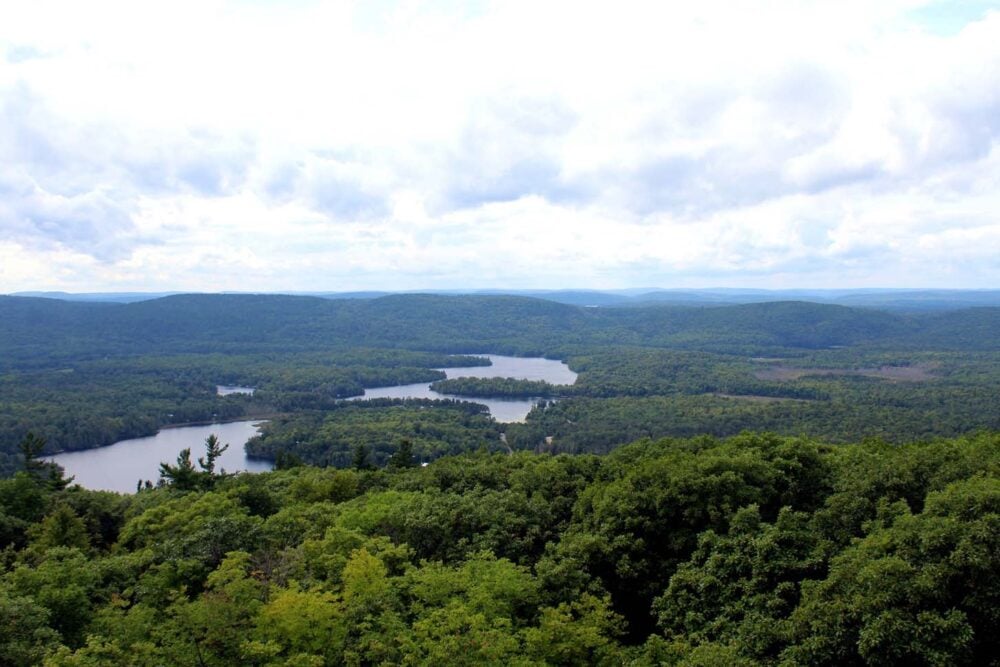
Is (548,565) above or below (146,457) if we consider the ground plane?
above

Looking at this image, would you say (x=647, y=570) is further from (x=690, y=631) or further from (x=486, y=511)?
(x=486, y=511)

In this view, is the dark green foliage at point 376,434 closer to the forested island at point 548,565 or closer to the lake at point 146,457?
the lake at point 146,457

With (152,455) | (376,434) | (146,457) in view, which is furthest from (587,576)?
(152,455)

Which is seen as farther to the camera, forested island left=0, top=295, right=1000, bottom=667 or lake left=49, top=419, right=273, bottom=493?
lake left=49, top=419, right=273, bottom=493

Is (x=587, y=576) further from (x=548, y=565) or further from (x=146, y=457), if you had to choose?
(x=146, y=457)

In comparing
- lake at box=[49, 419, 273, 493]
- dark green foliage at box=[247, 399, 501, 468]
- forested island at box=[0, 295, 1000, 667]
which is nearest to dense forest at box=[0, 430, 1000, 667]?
forested island at box=[0, 295, 1000, 667]

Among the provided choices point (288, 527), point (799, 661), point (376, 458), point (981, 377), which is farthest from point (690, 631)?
point (981, 377)

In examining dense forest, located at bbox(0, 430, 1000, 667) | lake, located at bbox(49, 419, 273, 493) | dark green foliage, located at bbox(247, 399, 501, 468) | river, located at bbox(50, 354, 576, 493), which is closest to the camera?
dense forest, located at bbox(0, 430, 1000, 667)

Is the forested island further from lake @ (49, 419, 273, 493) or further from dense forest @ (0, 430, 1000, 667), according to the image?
lake @ (49, 419, 273, 493)
